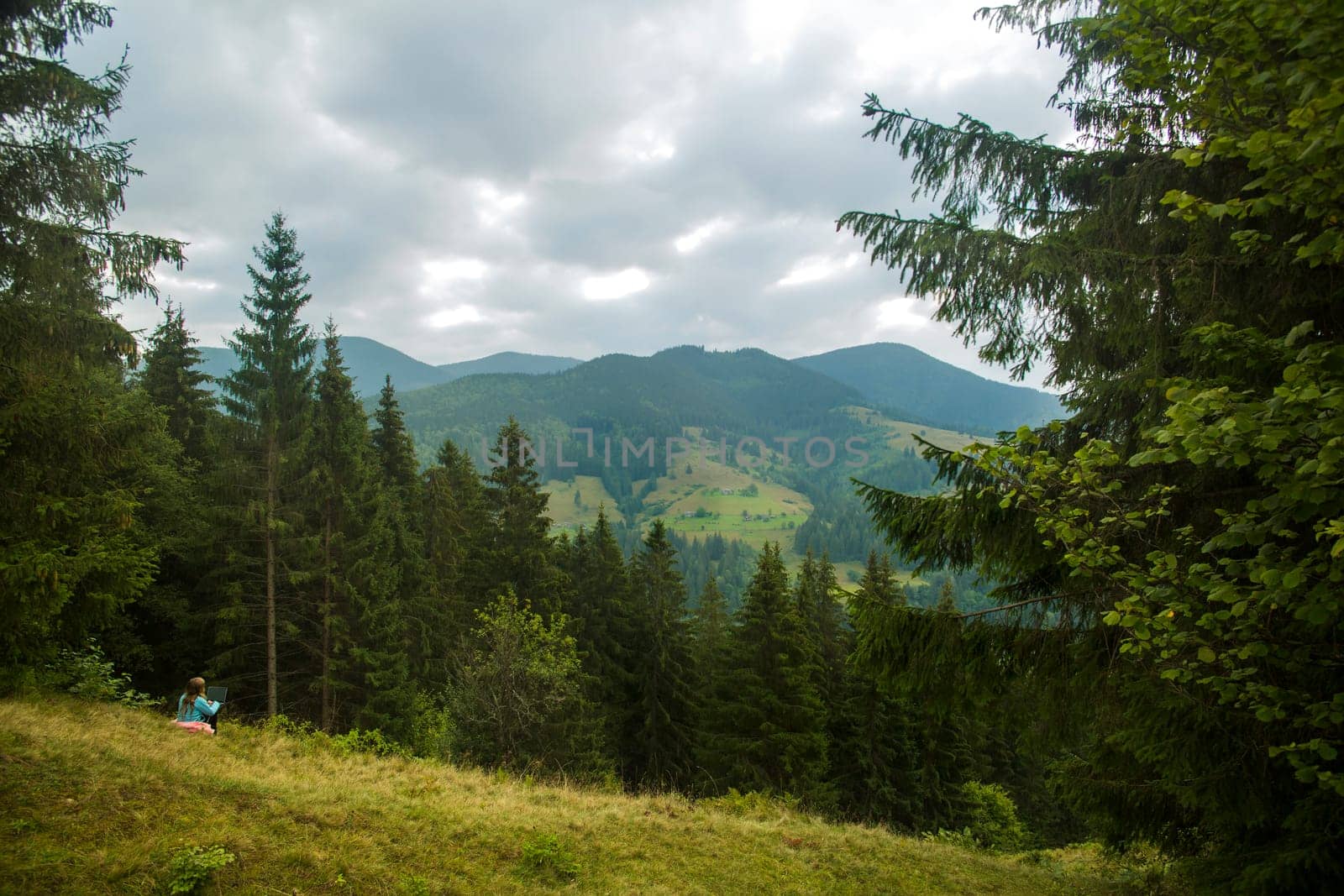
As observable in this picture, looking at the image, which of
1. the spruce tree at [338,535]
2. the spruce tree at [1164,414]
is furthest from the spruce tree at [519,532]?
the spruce tree at [1164,414]

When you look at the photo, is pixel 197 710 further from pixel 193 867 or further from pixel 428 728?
pixel 428 728

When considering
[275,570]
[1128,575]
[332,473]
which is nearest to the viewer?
[1128,575]

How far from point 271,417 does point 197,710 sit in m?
9.72

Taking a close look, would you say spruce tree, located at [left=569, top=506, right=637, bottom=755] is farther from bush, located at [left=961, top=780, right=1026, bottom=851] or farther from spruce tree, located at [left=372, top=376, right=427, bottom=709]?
bush, located at [left=961, top=780, right=1026, bottom=851]

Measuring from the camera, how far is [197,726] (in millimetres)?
9477

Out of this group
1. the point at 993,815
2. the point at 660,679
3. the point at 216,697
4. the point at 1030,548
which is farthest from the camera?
the point at 660,679

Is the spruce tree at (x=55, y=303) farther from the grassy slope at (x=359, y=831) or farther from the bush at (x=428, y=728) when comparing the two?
the bush at (x=428, y=728)

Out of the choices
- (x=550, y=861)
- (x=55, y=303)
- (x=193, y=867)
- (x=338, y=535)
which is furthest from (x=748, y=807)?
(x=338, y=535)

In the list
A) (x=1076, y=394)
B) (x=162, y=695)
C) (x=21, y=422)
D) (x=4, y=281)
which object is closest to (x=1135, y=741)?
(x=1076, y=394)

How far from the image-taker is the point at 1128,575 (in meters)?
3.29

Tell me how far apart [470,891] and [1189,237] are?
8.55m

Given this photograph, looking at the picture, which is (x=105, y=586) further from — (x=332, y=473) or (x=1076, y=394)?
(x=1076, y=394)

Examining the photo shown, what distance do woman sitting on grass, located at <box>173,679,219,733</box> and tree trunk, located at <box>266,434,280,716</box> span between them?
7.30 m

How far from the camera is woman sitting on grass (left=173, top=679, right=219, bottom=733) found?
950cm
